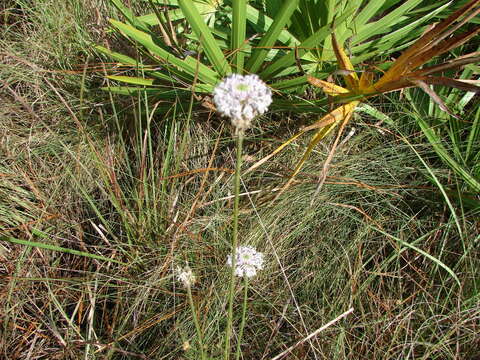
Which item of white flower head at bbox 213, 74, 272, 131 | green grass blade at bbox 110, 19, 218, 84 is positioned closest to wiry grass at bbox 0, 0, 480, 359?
green grass blade at bbox 110, 19, 218, 84

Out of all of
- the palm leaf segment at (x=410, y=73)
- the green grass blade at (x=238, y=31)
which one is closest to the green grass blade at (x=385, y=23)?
the palm leaf segment at (x=410, y=73)

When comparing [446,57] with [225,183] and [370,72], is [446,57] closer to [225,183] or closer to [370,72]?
[370,72]

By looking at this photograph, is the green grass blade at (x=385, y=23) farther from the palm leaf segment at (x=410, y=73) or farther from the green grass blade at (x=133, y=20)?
the green grass blade at (x=133, y=20)

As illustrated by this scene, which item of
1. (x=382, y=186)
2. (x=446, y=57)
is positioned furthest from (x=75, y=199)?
(x=446, y=57)

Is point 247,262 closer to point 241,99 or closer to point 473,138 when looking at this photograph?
point 241,99

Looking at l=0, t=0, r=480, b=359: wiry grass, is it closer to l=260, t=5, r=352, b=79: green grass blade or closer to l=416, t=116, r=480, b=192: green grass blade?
l=416, t=116, r=480, b=192: green grass blade

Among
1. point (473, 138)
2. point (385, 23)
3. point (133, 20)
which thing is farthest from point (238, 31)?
point (473, 138)
